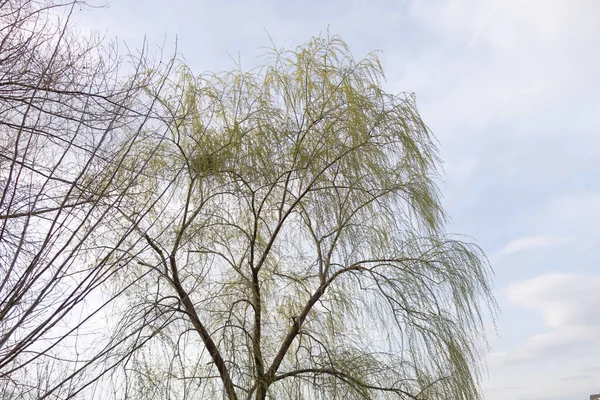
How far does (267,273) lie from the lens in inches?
206

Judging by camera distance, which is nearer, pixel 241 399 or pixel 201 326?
pixel 241 399

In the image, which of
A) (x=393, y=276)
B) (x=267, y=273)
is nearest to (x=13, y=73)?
(x=267, y=273)

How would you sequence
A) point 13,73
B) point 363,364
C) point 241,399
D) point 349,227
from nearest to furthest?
1. point 13,73
2. point 241,399
3. point 363,364
4. point 349,227

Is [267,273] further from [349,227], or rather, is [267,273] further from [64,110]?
[64,110]

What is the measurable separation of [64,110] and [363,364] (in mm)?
2826

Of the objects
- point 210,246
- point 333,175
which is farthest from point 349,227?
point 210,246

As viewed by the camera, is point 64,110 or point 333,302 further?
point 333,302

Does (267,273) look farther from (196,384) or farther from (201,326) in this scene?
(196,384)

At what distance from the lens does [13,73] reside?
3170 mm

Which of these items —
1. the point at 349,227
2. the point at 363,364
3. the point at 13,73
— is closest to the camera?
the point at 13,73

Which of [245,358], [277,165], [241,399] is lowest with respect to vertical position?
[241,399]

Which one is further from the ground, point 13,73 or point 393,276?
point 13,73

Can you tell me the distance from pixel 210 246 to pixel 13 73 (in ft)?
7.77

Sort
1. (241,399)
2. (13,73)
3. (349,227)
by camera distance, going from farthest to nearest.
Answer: (349,227) < (241,399) < (13,73)
